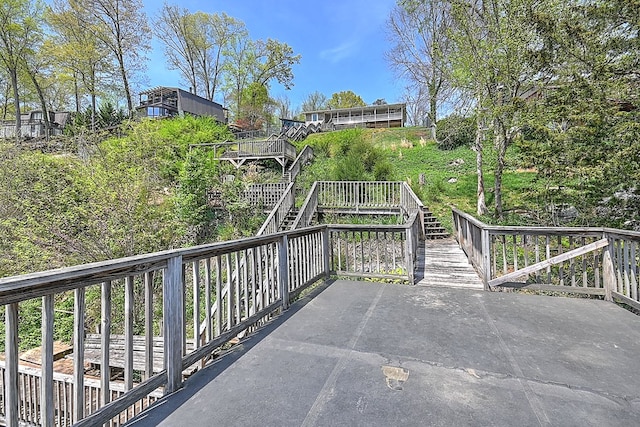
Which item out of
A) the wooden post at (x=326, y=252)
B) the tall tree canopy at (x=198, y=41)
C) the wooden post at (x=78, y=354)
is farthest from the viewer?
the tall tree canopy at (x=198, y=41)

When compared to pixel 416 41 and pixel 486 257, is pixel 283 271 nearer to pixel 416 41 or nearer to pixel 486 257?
pixel 486 257

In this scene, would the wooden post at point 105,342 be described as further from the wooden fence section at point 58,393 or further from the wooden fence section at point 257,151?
the wooden fence section at point 257,151

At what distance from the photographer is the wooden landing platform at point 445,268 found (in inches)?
193

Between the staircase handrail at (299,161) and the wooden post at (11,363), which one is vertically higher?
the staircase handrail at (299,161)

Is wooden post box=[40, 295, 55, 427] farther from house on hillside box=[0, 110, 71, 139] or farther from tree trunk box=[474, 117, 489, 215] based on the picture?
house on hillside box=[0, 110, 71, 139]

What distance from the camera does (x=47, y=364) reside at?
4.42ft

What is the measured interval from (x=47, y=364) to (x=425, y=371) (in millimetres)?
2149

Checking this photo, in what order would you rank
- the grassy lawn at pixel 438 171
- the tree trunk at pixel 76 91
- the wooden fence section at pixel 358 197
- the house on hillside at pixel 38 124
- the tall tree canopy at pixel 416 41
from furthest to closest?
the house on hillside at pixel 38 124 → the tree trunk at pixel 76 91 → the tall tree canopy at pixel 416 41 → the grassy lawn at pixel 438 171 → the wooden fence section at pixel 358 197

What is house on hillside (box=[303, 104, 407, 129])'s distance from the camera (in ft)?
98.4

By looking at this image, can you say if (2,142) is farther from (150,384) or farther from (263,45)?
(263,45)

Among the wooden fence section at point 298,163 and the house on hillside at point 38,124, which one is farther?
the house on hillside at point 38,124

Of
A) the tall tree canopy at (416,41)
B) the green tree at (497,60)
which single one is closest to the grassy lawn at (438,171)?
the green tree at (497,60)

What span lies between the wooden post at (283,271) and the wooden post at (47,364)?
7.06 ft

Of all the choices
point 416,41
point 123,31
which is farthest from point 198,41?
point 416,41
